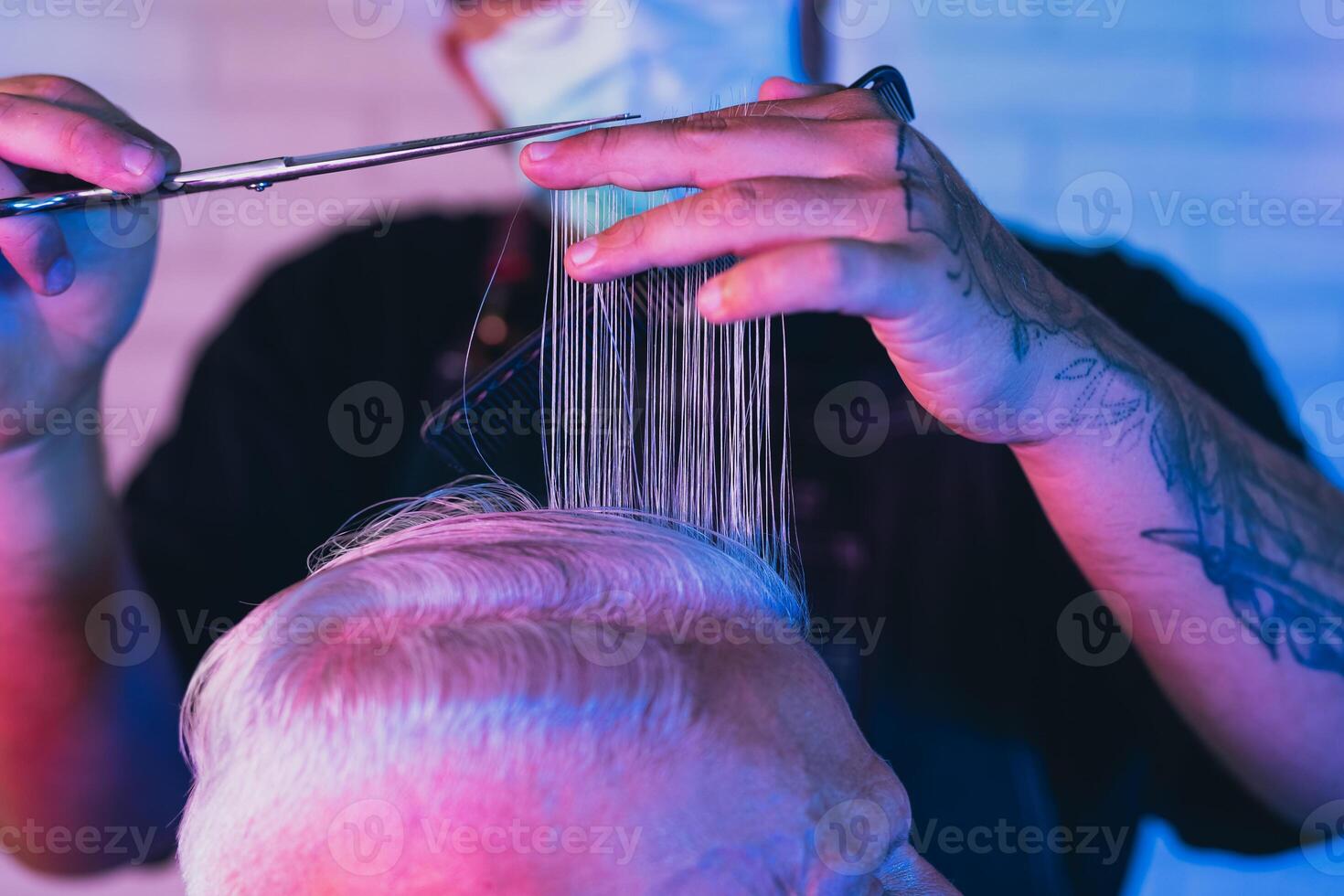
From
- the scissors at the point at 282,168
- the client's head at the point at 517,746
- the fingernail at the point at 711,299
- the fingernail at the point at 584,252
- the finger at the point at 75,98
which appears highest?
the finger at the point at 75,98

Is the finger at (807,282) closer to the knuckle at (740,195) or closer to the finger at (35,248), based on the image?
the knuckle at (740,195)

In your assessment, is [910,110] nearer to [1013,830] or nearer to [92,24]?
[1013,830]

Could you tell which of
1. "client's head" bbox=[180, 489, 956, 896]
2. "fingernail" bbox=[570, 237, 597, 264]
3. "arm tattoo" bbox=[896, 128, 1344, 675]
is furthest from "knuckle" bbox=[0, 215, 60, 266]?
"arm tattoo" bbox=[896, 128, 1344, 675]

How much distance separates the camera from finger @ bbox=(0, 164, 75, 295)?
0.72m

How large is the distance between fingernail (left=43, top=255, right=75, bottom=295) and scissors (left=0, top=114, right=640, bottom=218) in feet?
0.37

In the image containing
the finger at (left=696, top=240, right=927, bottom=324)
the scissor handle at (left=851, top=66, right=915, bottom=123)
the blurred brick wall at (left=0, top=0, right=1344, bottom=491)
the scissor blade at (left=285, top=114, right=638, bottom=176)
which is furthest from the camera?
the blurred brick wall at (left=0, top=0, right=1344, bottom=491)

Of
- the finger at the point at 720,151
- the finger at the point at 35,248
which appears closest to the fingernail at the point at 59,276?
the finger at the point at 35,248

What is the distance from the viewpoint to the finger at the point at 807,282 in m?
0.49

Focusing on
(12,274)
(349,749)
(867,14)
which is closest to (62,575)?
(12,274)

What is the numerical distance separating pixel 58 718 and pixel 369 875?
695mm

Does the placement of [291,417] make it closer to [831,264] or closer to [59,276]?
[59,276]

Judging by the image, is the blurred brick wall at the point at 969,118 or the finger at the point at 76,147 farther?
the blurred brick wall at the point at 969,118

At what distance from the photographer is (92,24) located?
5.22 ft

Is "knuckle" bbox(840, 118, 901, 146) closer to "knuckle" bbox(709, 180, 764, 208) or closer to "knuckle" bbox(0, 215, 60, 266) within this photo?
"knuckle" bbox(709, 180, 764, 208)
